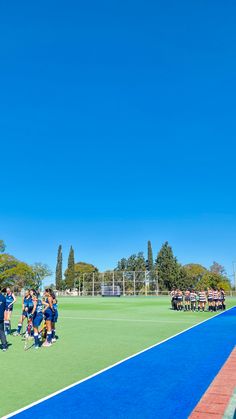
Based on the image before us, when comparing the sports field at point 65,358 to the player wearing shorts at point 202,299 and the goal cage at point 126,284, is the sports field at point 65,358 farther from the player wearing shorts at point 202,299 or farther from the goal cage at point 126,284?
the goal cage at point 126,284

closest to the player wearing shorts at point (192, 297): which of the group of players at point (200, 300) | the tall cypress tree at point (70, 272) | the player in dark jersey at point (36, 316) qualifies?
the group of players at point (200, 300)

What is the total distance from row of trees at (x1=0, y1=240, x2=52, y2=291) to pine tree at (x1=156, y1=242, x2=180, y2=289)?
29.7m

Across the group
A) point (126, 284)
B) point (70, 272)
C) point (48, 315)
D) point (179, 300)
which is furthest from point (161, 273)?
point (48, 315)

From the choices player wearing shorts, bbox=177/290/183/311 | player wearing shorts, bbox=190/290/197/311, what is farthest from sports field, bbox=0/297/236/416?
player wearing shorts, bbox=177/290/183/311

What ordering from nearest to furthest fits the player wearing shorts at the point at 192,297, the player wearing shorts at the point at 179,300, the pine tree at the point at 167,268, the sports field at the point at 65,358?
the sports field at the point at 65,358
the player wearing shorts at the point at 192,297
the player wearing shorts at the point at 179,300
the pine tree at the point at 167,268

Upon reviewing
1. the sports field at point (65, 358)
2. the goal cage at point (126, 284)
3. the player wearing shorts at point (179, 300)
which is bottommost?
the sports field at point (65, 358)

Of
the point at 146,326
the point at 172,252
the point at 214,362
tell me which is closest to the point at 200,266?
the point at 172,252

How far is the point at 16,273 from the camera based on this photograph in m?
81.8

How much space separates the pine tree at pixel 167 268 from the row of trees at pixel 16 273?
29680 mm

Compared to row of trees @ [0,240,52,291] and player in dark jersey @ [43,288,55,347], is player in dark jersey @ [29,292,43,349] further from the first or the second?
row of trees @ [0,240,52,291]

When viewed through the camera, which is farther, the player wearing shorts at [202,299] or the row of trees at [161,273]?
the row of trees at [161,273]

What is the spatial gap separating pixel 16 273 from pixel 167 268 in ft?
113

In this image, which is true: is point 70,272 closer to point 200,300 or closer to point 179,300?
point 179,300

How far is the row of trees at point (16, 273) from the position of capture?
81000 mm
